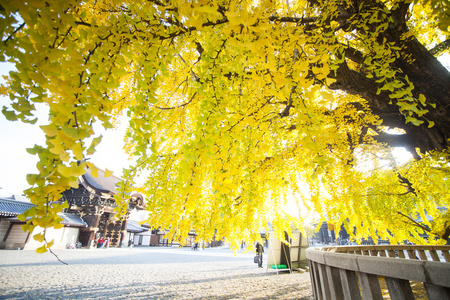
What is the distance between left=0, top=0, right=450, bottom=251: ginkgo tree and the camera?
108 centimetres

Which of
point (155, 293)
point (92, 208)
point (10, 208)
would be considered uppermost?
point (92, 208)

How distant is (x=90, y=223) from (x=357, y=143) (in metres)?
20.9

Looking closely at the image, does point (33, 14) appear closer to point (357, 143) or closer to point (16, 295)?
point (357, 143)

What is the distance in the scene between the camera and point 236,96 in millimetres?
2572

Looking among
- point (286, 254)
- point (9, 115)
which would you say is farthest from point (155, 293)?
point (286, 254)

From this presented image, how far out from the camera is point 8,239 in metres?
14.8

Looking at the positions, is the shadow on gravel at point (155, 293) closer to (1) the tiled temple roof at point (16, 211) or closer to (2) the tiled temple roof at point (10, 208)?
(1) the tiled temple roof at point (16, 211)

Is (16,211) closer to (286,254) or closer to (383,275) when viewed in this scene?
(286,254)

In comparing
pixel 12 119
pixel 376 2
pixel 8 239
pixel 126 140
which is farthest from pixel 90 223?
pixel 376 2

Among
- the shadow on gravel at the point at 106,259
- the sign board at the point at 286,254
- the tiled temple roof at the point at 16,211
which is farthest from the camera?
the tiled temple roof at the point at 16,211

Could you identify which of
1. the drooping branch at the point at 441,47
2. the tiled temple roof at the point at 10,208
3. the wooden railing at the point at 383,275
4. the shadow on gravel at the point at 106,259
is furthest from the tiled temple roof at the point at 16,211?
the drooping branch at the point at 441,47

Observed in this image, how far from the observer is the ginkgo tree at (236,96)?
1.08m

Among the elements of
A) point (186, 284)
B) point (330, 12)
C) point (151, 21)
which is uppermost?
point (330, 12)

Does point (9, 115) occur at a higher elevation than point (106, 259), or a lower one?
higher
